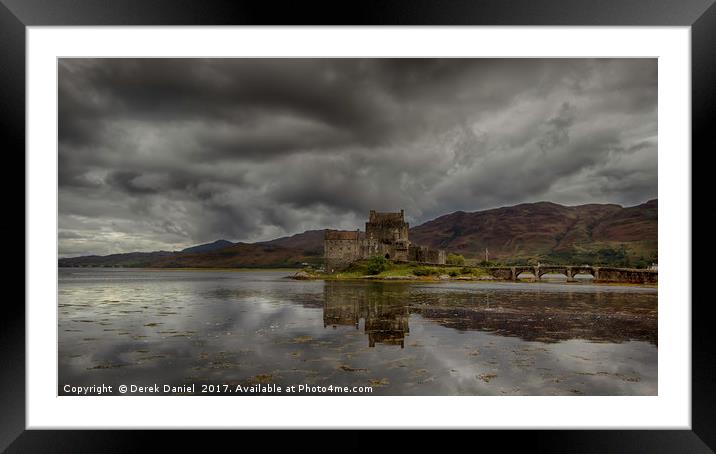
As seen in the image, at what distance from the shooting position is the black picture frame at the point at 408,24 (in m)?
4.95

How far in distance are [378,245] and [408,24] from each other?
142 ft

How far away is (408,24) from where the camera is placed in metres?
5.02

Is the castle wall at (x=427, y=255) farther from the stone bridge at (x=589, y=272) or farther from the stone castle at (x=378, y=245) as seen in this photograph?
the stone bridge at (x=589, y=272)

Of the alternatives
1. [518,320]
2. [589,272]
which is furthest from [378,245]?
[518,320]

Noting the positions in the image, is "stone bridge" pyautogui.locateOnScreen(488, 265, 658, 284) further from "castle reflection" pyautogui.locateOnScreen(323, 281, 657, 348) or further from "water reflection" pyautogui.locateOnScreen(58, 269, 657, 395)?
"water reflection" pyautogui.locateOnScreen(58, 269, 657, 395)

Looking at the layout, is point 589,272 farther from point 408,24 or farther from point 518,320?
point 408,24

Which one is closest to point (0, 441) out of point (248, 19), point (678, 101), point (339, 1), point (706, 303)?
point (248, 19)

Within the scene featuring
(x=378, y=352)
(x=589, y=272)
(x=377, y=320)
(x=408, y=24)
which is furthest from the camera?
(x=589, y=272)

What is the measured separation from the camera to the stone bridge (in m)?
28.7

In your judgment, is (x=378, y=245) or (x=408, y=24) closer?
(x=408, y=24)

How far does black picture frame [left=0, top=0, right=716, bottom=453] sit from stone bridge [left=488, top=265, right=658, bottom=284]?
1030 inches

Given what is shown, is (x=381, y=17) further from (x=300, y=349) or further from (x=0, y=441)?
(x=0, y=441)

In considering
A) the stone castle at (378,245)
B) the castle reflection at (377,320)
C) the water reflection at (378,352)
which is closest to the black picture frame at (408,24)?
the water reflection at (378,352)

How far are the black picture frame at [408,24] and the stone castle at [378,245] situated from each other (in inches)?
1573
